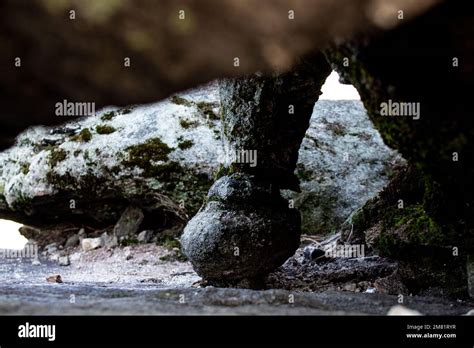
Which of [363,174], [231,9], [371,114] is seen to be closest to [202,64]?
[231,9]

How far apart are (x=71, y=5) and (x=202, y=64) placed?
55 centimetres

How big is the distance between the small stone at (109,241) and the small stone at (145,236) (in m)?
0.45

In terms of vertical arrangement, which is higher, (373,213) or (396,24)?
(396,24)

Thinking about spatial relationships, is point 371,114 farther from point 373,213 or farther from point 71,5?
point 373,213

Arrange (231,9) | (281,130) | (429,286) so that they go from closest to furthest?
(231,9) < (429,286) < (281,130)

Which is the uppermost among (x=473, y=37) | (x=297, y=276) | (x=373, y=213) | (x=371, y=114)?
(x=473, y=37)

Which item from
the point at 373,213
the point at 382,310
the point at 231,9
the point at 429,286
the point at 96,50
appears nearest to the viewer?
the point at 231,9

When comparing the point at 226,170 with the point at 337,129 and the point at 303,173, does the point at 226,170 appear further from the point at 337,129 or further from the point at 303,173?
the point at 337,129

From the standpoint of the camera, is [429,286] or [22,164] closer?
[429,286]

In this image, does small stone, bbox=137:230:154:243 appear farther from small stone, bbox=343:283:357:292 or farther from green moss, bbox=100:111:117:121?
small stone, bbox=343:283:357:292

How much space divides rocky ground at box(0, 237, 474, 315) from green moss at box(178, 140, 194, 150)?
7.11 ft

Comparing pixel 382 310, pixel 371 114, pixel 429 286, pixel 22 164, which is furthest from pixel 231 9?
pixel 22 164

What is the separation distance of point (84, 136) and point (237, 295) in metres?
7.33

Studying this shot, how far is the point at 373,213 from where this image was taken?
21.5 feet
